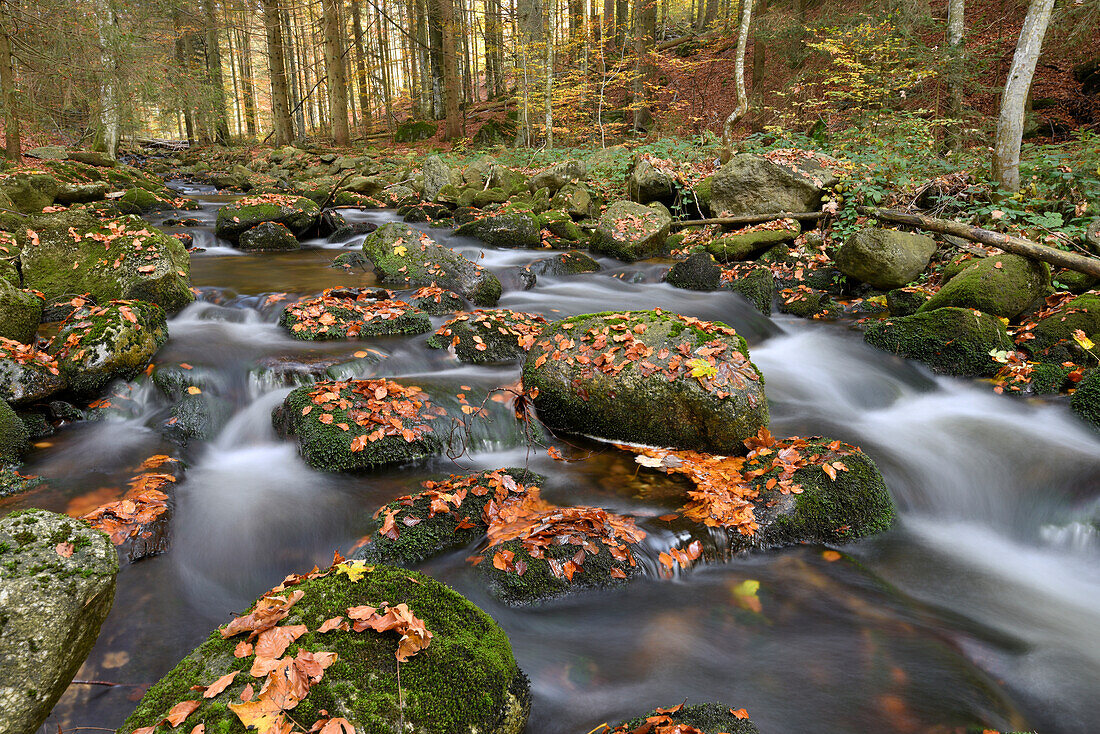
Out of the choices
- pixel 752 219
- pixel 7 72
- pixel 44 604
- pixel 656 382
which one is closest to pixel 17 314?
pixel 44 604

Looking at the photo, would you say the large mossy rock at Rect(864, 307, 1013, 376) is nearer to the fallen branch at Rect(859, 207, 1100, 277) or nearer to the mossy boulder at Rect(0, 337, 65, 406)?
the fallen branch at Rect(859, 207, 1100, 277)

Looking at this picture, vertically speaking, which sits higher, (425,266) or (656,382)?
(425,266)

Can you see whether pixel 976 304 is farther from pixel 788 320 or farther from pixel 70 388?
pixel 70 388

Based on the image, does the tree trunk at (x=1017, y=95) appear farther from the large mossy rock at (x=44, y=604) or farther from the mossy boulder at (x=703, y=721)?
the large mossy rock at (x=44, y=604)

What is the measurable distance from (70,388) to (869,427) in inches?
319

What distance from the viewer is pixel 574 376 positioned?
211 inches

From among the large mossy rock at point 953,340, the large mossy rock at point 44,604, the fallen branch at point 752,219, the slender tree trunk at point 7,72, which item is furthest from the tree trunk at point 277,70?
the large mossy rock at point 44,604

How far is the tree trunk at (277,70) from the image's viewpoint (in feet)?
73.5

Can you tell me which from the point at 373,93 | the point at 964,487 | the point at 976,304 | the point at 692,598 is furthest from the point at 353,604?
the point at 373,93

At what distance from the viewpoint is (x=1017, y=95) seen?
28.6 feet

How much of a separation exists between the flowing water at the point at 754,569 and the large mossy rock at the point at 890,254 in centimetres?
256

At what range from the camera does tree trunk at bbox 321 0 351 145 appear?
22.3 metres

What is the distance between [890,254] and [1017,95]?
2.96 m

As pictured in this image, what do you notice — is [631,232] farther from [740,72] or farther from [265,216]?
[265,216]
